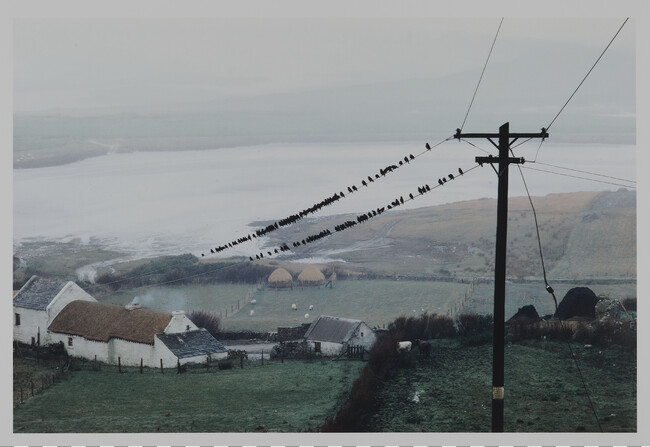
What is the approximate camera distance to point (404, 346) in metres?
11.1

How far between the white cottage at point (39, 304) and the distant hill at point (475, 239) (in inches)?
121

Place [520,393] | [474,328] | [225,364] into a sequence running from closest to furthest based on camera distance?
[520,393] → [225,364] → [474,328]

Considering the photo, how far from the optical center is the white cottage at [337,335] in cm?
1116

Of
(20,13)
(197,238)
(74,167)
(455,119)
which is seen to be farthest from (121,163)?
(455,119)

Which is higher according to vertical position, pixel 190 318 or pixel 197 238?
pixel 197 238

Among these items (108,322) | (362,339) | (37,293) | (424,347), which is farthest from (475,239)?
(37,293)

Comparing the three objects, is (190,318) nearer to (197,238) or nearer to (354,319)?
(197,238)

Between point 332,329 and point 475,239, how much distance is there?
242 centimetres

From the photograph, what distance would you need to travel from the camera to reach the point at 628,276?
35.5ft

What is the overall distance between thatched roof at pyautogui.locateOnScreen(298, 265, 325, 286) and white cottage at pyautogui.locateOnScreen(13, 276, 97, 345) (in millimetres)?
3042

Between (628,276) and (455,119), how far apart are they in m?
3.21

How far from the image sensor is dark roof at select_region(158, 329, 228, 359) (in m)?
11.1

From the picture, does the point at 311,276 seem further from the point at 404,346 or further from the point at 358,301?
the point at 404,346

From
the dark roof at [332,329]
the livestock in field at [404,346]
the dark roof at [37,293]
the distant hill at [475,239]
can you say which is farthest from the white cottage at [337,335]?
the dark roof at [37,293]
